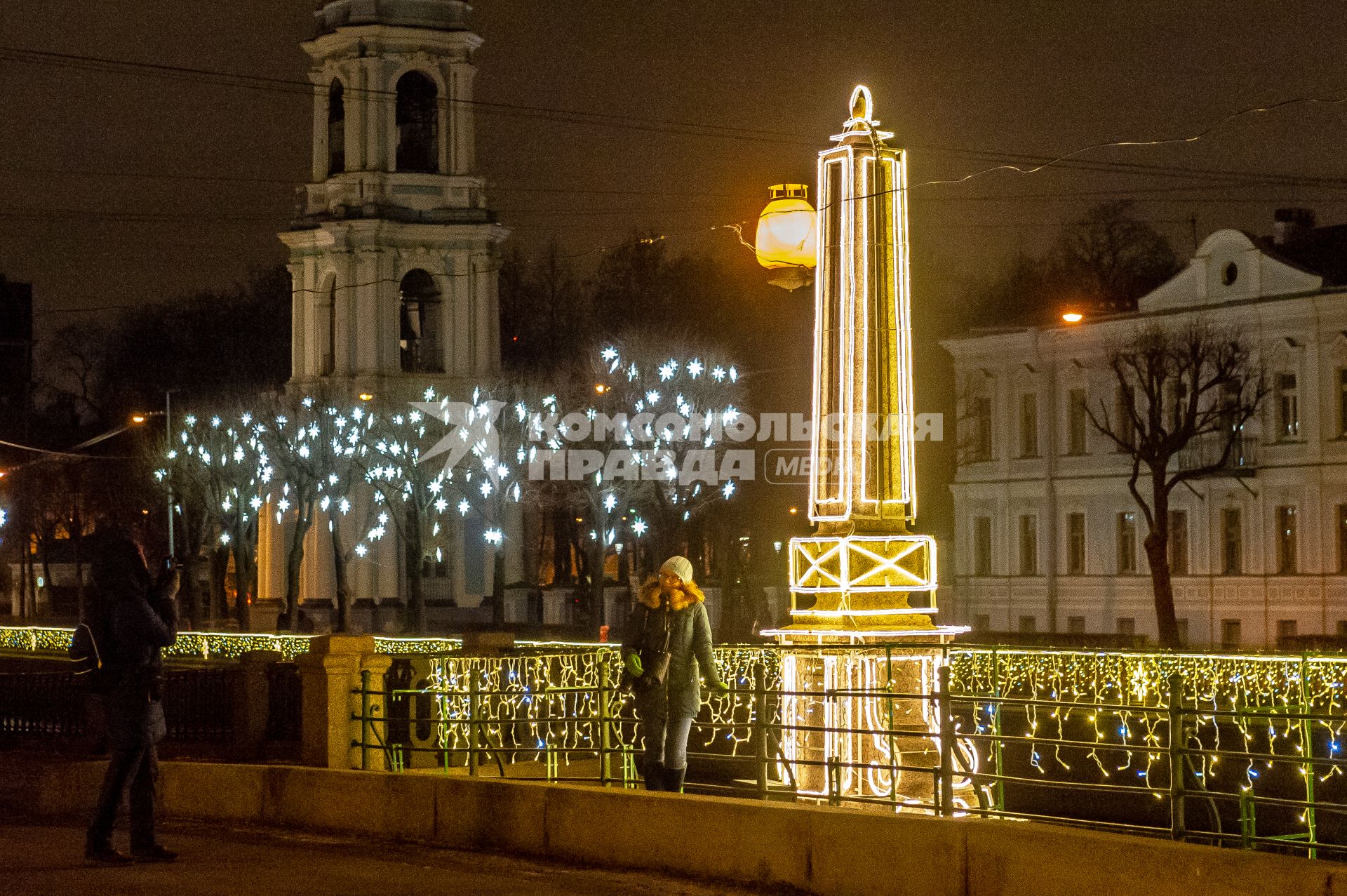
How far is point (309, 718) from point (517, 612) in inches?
2153

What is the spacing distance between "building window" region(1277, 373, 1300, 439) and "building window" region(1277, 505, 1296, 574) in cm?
178

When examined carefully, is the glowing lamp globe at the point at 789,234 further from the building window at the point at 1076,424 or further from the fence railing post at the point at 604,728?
the building window at the point at 1076,424

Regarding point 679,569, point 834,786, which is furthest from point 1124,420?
point 834,786

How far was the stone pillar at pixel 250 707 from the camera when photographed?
77.0ft

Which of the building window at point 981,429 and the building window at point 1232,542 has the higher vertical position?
the building window at point 981,429

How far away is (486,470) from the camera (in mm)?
65000

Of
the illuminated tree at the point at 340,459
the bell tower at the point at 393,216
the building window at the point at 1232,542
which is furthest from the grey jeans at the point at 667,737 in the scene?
the bell tower at the point at 393,216

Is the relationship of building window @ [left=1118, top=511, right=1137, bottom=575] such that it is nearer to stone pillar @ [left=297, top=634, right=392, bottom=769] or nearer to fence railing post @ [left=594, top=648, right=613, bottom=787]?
fence railing post @ [left=594, top=648, right=613, bottom=787]

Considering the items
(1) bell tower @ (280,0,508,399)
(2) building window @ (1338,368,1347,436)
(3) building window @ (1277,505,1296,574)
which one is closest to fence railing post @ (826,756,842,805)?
(2) building window @ (1338,368,1347,436)

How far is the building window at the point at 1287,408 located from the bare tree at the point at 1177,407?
0.45 m

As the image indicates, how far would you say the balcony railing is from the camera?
53.2 metres

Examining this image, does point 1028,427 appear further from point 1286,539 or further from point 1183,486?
point 1286,539

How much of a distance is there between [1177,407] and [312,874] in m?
41.7

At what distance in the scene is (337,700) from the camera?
15680 millimetres
